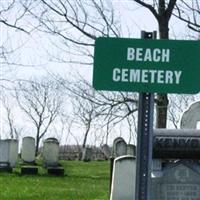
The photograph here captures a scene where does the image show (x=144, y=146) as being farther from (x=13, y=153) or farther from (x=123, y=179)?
(x=13, y=153)

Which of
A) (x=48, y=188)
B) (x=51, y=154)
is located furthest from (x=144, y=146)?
(x=51, y=154)

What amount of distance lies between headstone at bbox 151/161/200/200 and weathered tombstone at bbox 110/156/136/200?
191 centimetres

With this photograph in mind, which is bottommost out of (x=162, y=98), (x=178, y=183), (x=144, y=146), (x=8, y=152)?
(x=178, y=183)

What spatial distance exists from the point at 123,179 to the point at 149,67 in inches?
237

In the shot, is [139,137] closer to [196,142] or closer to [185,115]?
[196,142]

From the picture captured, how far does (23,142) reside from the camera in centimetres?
2222

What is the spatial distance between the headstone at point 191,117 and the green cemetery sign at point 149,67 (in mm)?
5761

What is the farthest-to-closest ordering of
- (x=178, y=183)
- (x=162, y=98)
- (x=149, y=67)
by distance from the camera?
(x=162, y=98) → (x=178, y=183) → (x=149, y=67)

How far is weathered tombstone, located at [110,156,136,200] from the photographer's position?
984cm

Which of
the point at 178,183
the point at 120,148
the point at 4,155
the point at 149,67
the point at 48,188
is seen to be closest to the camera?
the point at 149,67

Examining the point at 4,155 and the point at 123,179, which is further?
the point at 4,155

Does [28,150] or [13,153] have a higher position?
[28,150]

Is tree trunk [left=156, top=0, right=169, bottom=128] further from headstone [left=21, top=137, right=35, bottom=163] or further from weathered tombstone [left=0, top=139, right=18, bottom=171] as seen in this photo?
headstone [left=21, top=137, right=35, bottom=163]

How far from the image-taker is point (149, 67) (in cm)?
404
